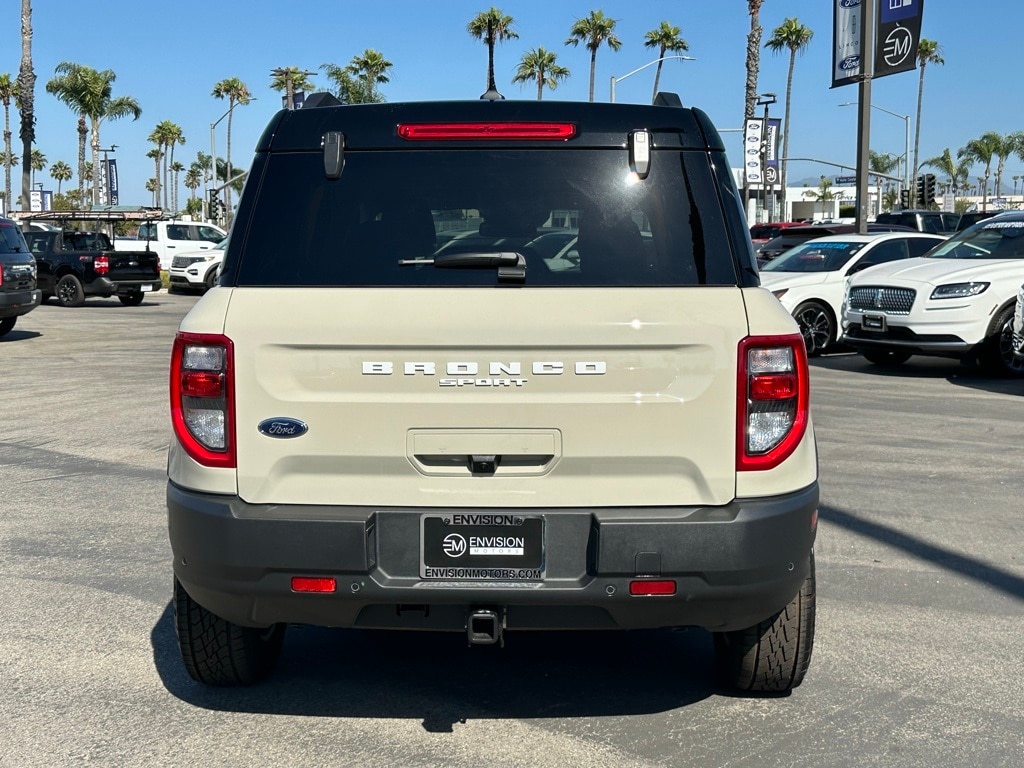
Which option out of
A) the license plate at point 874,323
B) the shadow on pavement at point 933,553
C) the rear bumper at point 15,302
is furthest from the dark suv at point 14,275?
the shadow on pavement at point 933,553

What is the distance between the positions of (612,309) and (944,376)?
39.3 feet

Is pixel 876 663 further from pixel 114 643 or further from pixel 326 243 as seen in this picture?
pixel 114 643

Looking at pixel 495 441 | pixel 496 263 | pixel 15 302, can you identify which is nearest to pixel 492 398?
pixel 495 441

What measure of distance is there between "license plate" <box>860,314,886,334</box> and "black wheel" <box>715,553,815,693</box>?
1087 centimetres

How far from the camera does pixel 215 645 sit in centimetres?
409

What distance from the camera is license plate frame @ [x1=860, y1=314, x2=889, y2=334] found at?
1437cm

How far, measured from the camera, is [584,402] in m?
3.46

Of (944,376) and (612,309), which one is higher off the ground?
(612,309)

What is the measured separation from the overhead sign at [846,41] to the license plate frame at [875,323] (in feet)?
32.3

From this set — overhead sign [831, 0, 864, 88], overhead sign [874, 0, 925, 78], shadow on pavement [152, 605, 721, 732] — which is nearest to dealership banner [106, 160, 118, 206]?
overhead sign [831, 0, 864, 88]

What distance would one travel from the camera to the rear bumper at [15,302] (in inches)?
688

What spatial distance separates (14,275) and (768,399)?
16.3 m

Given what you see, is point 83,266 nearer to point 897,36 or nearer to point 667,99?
point 897,36

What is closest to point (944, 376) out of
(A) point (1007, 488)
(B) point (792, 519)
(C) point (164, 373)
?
(A) point (1007, 488)
